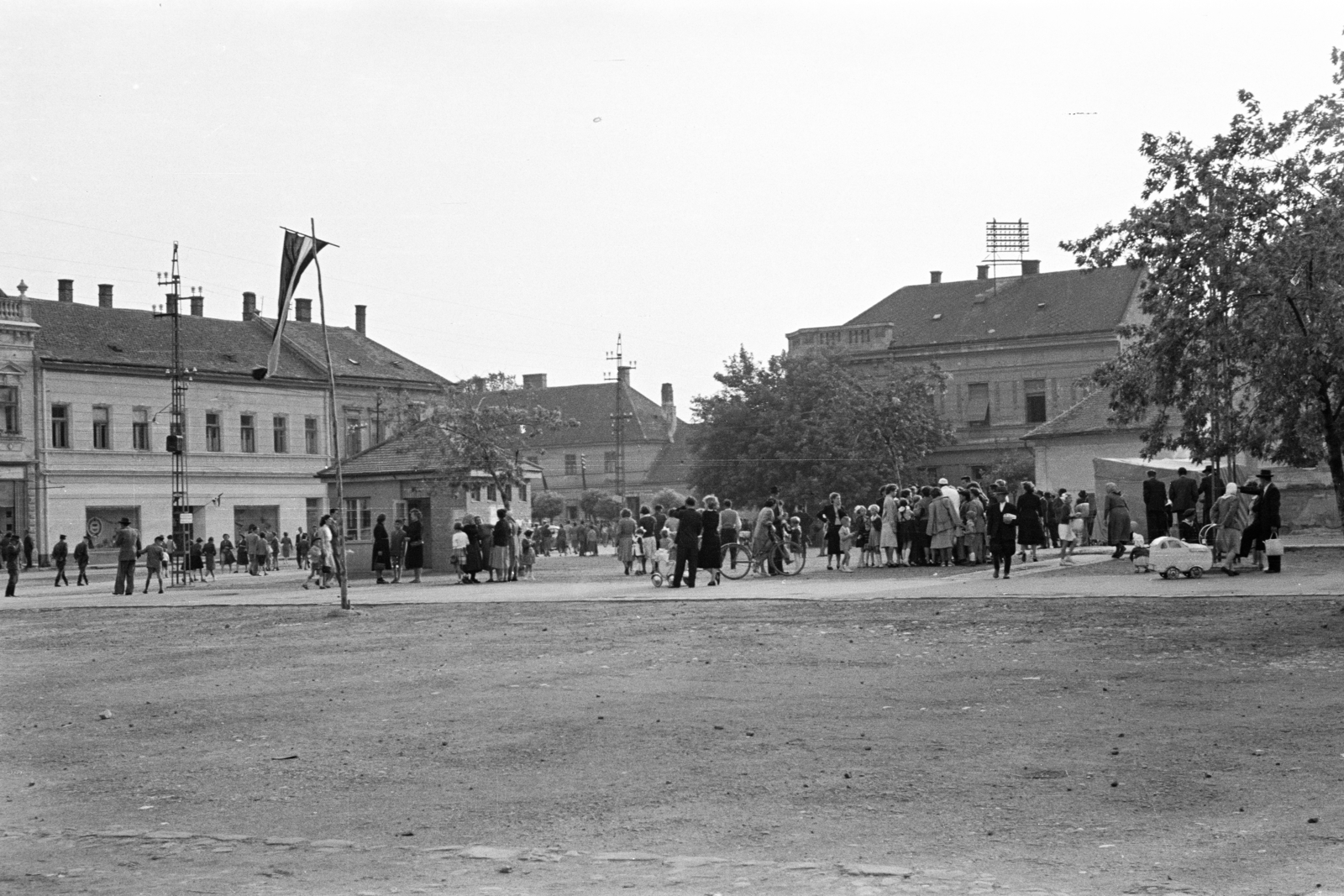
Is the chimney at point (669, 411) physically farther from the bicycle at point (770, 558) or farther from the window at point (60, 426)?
the bicycle at point (770, 558)

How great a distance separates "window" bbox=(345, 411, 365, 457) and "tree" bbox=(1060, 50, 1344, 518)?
175 feet

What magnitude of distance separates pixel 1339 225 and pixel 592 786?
14.9 m

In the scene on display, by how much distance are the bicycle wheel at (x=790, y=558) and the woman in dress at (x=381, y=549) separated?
Answer: 32.5 ft

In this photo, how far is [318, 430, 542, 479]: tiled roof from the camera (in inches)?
1790

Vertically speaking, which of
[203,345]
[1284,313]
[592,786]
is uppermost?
[203,345]

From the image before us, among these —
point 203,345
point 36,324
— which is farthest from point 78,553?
point 203,345

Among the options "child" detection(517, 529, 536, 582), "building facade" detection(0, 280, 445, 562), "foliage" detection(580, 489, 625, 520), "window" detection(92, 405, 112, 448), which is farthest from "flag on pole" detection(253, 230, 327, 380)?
"foliage" detection(580, 489, 625, 520)

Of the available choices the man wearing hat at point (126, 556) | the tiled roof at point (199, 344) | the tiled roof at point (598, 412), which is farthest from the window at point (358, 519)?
the tiled roof at point (598, 412)

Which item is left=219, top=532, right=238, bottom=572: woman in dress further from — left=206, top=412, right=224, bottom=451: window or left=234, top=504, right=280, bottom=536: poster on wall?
left=206, top=412, right=224, bottom=451: window

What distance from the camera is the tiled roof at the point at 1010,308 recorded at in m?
86.5

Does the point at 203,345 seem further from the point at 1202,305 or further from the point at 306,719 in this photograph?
the point at 306,719

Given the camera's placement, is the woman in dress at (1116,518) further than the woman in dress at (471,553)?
No

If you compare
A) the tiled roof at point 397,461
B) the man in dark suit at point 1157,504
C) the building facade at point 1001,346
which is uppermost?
the building facade at point 1001,346

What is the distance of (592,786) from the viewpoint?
34.0 feet
